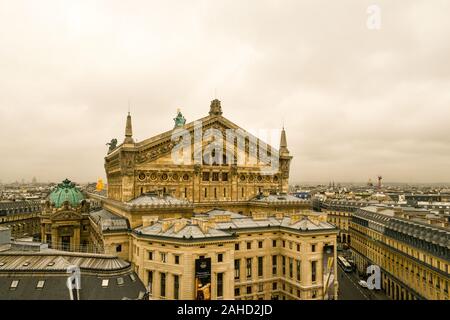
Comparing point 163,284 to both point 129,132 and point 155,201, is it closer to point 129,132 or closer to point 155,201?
point 155,201

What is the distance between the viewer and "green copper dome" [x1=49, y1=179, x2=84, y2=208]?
3570 inches

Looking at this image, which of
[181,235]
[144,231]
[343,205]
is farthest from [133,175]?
[343,205]

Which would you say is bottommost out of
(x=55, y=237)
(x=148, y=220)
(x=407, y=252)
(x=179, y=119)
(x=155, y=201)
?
(x=407, y=252)

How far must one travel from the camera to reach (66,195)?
302 feet

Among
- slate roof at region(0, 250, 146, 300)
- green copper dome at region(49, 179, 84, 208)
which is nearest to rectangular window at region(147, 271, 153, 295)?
slate roof at region(0, 250, 146, 300)

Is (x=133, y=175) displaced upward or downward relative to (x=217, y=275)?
upward

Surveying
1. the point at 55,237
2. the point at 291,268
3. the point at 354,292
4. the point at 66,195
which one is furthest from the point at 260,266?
the point at 66,195

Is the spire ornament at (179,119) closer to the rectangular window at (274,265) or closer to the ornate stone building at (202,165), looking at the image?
the ornate stone building at (202,165)

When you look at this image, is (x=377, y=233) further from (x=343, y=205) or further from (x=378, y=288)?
(x=343, y=205)

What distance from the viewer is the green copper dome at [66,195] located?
90.7 metres

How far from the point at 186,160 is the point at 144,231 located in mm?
19784

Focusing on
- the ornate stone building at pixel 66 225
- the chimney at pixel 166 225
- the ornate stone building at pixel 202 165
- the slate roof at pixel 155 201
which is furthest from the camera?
the ornate stone building at pixel 66 225

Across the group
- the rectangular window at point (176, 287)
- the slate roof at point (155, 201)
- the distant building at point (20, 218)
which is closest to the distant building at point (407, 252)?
the rectangular window at point (176, 287)
